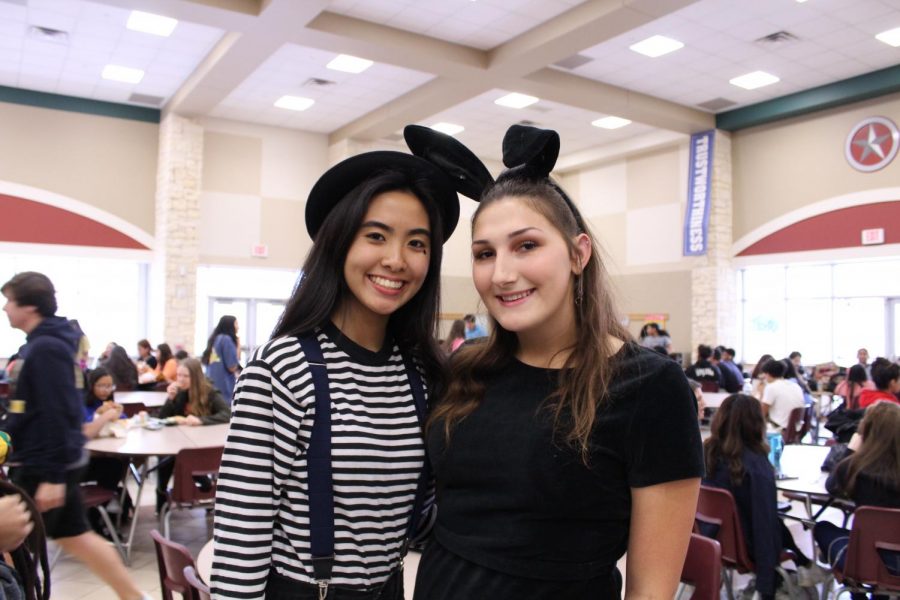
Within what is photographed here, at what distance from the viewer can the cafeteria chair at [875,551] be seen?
323cm

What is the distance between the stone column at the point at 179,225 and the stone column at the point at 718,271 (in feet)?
29.5

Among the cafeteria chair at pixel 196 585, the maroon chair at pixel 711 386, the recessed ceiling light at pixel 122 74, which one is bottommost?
the maroon chair at pixel 711 386

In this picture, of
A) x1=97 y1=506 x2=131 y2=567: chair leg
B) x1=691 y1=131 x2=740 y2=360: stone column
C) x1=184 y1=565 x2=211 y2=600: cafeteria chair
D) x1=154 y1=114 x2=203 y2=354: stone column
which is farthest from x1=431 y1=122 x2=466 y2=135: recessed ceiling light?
x1=184 y1=565 x2=211 y2=600: cafeteria chair

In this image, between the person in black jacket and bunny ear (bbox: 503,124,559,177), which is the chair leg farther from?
bunny ear (bbox: 503,124,559,177)

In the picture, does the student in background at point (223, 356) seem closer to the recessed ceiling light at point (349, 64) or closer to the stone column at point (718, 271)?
the recessed ceiling light at point (349, 64)

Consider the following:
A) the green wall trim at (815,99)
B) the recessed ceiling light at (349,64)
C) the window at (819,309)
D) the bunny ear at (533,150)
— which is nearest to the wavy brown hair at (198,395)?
the bunny ear at (533,150)

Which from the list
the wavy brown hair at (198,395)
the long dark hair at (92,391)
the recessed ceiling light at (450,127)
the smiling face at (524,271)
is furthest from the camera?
the recessed ceiling light at (450,127)

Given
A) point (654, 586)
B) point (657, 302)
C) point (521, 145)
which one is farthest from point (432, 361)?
point (657, 302)

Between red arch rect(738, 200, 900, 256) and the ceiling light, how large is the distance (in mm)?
2434

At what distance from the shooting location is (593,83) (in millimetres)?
11109

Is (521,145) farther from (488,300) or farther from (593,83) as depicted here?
(593,83)

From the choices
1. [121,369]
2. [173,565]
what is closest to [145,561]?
[173,565]

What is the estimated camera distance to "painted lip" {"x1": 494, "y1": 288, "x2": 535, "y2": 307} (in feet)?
4.32

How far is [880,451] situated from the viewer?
3.56 metres
